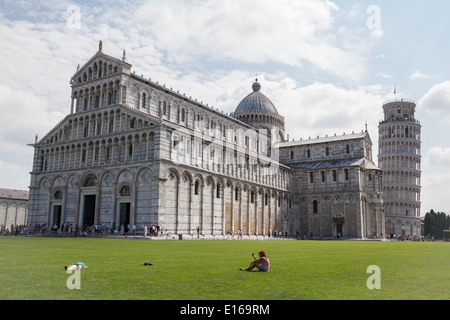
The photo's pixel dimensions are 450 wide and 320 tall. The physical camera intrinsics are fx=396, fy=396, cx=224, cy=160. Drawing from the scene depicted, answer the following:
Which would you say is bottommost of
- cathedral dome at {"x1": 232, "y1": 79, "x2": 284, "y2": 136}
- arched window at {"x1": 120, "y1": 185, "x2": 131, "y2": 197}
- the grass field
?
the grass field

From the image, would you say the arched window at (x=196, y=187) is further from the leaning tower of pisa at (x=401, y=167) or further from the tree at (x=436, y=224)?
the tree at (x=436, y=224)

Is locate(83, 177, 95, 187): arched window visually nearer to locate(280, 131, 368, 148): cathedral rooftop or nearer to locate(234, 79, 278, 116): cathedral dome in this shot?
locate(234, 79, 278, 116): cathedral dome

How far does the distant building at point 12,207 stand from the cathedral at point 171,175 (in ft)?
81.7

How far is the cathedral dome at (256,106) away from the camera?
70.1m

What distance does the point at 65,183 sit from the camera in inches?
1788

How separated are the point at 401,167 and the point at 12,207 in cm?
7807

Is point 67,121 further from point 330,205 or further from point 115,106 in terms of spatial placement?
point 330,205

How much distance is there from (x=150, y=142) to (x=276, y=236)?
26.6 meters

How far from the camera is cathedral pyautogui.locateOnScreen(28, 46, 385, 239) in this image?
3928cm

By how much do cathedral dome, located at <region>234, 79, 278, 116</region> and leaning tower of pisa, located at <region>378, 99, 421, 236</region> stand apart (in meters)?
31.6

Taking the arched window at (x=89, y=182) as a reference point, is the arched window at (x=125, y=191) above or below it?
below

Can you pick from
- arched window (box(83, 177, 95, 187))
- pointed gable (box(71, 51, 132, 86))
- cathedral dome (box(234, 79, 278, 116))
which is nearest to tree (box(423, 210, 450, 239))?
cathedral dome (box(234, 79, 278, 116))

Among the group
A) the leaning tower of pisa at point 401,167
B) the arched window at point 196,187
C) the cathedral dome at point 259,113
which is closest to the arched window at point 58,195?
the arched window at point 196,187

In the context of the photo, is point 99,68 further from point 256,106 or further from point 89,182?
point 256,106
